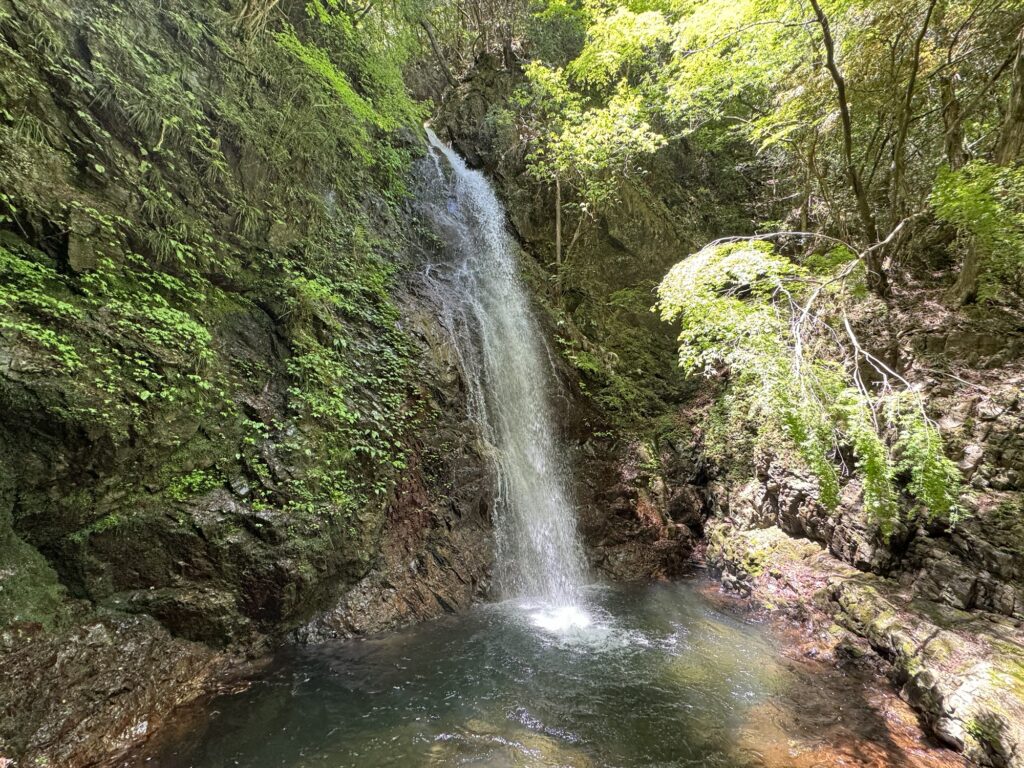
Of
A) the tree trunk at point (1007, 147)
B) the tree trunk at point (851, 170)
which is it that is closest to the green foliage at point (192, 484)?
the tree trunk at point (851, 170)

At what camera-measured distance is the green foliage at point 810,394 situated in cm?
478

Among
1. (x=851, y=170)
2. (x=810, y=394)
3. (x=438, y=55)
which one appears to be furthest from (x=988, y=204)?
(x=438, y=55)

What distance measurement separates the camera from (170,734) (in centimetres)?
382

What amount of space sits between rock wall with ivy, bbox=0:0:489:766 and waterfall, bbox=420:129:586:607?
0.66m

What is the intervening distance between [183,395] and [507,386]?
5607 mm

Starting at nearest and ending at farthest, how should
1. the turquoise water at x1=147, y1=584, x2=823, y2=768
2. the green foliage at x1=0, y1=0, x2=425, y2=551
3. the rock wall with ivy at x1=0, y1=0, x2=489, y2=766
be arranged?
the turquoise water at x1=147, y1=584, x2=823, y2=768
the rock wall with ivy at x1=0, y1=0, x2=489, y2=766
the green foliage at x1=0, y1=0, x2=425, y2=551

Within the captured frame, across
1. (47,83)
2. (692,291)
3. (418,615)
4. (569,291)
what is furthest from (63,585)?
(569,291)

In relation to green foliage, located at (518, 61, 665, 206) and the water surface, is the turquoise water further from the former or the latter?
green foliage, located at (518, 61, 665, 206)

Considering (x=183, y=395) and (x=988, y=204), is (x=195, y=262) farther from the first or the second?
(x=988, y=204)

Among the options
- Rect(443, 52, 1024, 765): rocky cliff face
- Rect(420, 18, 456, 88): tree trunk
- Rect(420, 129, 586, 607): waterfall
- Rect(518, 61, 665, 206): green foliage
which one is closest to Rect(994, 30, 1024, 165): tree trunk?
Rect(443, 52, 1024, 765): rocky cliff face

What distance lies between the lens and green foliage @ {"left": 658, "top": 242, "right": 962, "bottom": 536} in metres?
4.78

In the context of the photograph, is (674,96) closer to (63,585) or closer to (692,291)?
(692,291)

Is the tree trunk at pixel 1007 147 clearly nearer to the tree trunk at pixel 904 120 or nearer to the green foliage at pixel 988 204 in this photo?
the green foliage at pixel 988 204

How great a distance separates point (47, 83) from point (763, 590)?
447 inches
